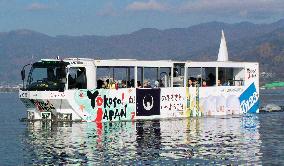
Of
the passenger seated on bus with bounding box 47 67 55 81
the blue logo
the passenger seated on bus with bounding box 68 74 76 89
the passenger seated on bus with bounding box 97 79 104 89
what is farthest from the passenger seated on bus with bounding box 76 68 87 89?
the blue logo

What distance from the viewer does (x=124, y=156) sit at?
34.2 meters

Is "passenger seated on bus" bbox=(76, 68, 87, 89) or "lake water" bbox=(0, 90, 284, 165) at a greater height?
"passenger seated on bus" bbox=(76, 68, 87, 89)

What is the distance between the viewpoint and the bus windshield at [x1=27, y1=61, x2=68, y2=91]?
170 ft

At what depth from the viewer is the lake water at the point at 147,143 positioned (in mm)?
32969

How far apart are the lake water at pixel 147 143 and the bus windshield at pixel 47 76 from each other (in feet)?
9.68

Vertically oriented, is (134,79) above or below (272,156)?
above

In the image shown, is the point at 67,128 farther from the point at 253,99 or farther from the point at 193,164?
the point at 253,99

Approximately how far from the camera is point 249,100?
219 ft

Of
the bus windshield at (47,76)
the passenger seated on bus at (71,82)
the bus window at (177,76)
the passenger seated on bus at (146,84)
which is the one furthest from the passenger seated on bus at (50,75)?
the bus window at (177,76)

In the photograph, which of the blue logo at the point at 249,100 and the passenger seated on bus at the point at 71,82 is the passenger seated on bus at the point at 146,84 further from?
the blue logo at the point at 249,100

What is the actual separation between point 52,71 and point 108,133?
9250mm

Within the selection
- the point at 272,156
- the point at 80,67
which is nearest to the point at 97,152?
the point at 272,156

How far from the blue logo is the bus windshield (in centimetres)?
2099

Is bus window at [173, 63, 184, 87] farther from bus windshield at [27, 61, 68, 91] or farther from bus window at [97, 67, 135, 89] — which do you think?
bus windshield at [27, 61, 68, 91]
